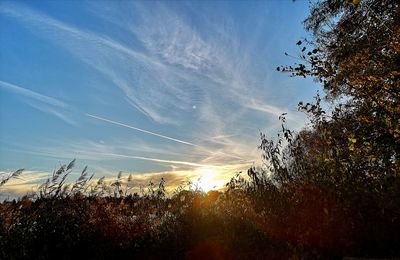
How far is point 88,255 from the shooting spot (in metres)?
6.50

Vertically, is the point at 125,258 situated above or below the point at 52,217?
below

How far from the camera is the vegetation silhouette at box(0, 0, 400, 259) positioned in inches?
223

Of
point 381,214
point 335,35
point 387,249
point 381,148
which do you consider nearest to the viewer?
point 387,249

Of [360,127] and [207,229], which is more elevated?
[360,127]

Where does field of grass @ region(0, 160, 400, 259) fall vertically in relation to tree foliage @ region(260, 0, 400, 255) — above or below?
below

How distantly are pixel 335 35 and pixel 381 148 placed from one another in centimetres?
332

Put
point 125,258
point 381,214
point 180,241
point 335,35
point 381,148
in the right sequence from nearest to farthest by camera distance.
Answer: point 381,214 < point 125,258 < point 180,241 < point 381,148 < point 335,35

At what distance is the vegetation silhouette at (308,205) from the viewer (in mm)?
5660

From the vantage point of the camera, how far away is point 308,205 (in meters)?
6.23

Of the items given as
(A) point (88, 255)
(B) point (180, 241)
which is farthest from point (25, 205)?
(B) point (180, 241)

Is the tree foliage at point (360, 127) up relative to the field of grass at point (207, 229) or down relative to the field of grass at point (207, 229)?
up

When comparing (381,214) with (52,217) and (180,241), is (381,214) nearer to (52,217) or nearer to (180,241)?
(180,241)

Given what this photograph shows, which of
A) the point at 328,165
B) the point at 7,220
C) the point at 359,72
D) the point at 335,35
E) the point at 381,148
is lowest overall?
the point at 7,220

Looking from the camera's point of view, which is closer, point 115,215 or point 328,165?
point 328,165
